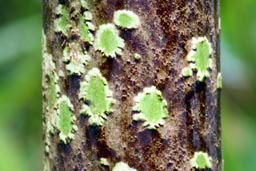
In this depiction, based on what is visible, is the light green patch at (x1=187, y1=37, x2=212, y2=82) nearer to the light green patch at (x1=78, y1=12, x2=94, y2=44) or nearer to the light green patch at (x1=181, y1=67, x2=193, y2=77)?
the light green patch at (x1=181, y1=67, x2=193, y2=77)

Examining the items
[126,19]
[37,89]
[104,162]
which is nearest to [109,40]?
[126,19]

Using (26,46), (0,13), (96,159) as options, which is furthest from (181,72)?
(0,13)

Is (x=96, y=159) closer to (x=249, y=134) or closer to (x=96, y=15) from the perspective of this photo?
(x=96, y=15)

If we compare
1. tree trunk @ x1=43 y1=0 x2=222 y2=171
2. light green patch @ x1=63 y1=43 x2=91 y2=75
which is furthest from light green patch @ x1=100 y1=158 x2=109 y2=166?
light green patch @ x1=63 y1=43 x2=91 y2=75

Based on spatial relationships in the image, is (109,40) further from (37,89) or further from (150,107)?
(37,89)


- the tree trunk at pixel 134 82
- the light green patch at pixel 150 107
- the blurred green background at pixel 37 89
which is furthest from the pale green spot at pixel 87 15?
the blurred green background at pixel 37 89

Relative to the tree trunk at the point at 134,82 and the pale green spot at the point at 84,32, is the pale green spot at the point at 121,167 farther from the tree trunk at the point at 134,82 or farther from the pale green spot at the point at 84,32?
the pale green spot at the point at 84,32

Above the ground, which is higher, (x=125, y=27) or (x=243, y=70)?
(x=243, y=70)
